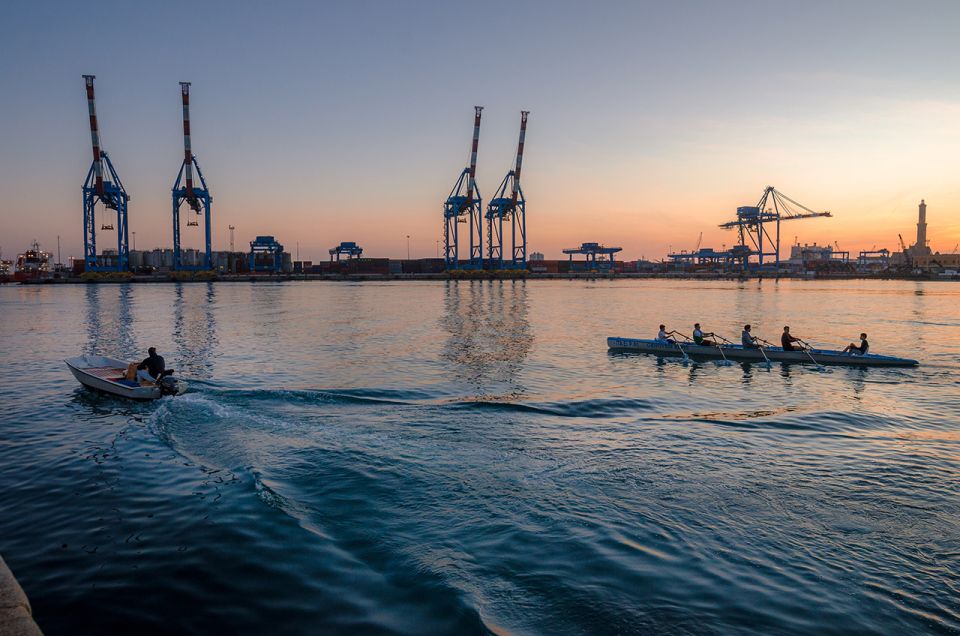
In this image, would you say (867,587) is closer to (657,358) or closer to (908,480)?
(908,480)

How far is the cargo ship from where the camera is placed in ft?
436

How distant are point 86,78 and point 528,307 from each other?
91.2 metres

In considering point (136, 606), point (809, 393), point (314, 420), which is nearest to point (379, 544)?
point (136, 606)

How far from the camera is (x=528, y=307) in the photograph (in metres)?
62.2

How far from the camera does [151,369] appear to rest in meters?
17.6

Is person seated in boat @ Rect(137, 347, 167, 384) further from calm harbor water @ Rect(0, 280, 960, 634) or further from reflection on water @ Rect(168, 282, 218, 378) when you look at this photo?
reflection on water @ Rect(168, 282, 218, 378)

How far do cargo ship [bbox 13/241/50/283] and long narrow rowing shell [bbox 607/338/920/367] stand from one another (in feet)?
494

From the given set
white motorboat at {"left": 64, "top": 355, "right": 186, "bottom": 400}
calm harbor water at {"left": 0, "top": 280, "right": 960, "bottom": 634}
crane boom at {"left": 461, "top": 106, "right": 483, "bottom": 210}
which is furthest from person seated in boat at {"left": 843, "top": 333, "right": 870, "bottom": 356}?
crane boom at {"left": 461, "top": 106, "right": 483, "bottom": 210}

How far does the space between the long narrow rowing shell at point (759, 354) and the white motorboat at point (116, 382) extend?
19.8 meters

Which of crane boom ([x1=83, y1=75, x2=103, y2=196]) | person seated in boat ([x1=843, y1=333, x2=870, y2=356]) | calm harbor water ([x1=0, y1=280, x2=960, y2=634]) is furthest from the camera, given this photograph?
crane boom ([x1=83, y1=75, x2=103, y2=196])

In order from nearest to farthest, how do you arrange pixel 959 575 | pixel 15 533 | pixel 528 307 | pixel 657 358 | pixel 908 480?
pixel 959 575, pixel 15 533, pixel 908 480, pixel 657 358, pixel 528 307

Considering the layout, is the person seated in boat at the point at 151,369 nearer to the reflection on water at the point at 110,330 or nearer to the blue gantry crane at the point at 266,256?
the reflection on water at the point at 110,330

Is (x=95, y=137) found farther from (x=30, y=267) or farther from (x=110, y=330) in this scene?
(x=110, y=330)

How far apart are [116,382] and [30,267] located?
153904 mm
